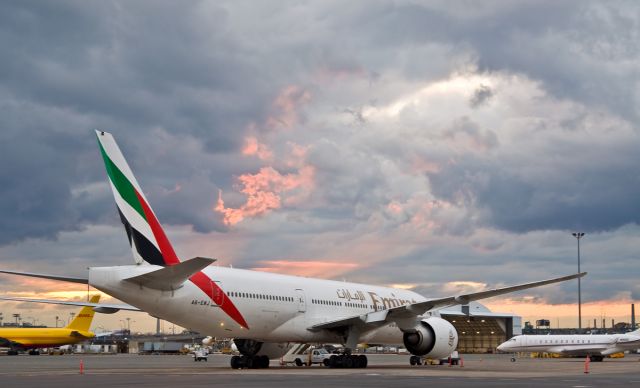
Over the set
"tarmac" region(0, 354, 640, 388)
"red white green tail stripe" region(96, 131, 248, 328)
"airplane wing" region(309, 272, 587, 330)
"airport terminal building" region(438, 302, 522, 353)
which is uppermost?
"red white green tail stripe" region(96, 131, 248, 328)

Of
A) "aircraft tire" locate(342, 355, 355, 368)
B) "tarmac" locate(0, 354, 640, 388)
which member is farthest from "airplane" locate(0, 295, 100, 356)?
"aircraft tire" locate(342, 355, 355, 368)

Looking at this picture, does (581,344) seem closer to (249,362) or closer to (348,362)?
(348,362)

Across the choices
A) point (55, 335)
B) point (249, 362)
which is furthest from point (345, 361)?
point (55, 335)

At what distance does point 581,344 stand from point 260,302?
142 ft

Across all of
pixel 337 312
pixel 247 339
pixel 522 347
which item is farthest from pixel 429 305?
pixel 522 347

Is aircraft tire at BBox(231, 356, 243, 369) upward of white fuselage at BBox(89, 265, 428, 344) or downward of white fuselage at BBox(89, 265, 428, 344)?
downward

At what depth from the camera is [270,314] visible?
3394cm

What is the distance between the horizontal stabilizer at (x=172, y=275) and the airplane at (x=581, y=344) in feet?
153

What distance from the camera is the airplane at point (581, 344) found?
66.2 meters

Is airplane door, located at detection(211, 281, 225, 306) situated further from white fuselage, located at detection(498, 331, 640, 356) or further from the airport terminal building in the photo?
the airport terminal building

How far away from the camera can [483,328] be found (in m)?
102

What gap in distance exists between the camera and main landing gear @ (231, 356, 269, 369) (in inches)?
1430

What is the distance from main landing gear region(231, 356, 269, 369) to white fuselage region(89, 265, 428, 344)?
1815 millimetres

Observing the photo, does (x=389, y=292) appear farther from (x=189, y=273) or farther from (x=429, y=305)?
(x=189, y=273)
